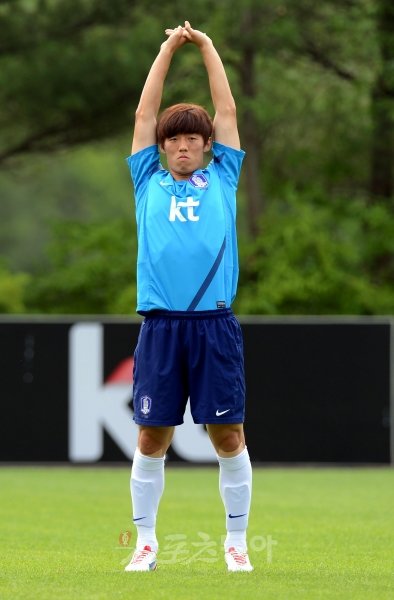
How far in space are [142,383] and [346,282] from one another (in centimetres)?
1807

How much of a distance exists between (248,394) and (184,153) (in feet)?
32.1

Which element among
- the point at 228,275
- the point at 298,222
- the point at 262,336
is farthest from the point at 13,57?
the point at 228,275

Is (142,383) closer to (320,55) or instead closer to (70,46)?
(70,46)

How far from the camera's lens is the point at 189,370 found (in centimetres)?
612

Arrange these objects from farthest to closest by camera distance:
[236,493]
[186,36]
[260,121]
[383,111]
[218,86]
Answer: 1. [260,121]
2. [383,111]
3. [186,36]
4. [218,86]
5. [236,493]

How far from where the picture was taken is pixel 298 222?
2450 centimetres

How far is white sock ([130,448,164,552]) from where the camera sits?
6.26 meters

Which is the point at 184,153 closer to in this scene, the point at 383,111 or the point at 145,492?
the point at 145,492

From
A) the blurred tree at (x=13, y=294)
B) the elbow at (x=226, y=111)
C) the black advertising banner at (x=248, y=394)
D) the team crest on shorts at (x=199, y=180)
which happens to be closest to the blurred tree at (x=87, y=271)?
A: the blurred tree at (x=13, y=294)

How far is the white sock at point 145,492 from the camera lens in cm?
626

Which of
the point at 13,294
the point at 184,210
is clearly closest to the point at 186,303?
the point at 184,210

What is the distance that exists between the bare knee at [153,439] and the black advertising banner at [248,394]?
9388 millimetres

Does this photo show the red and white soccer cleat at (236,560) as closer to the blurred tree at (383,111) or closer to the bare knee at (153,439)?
the bare knee at (153,439)

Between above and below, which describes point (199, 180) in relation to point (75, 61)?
below
